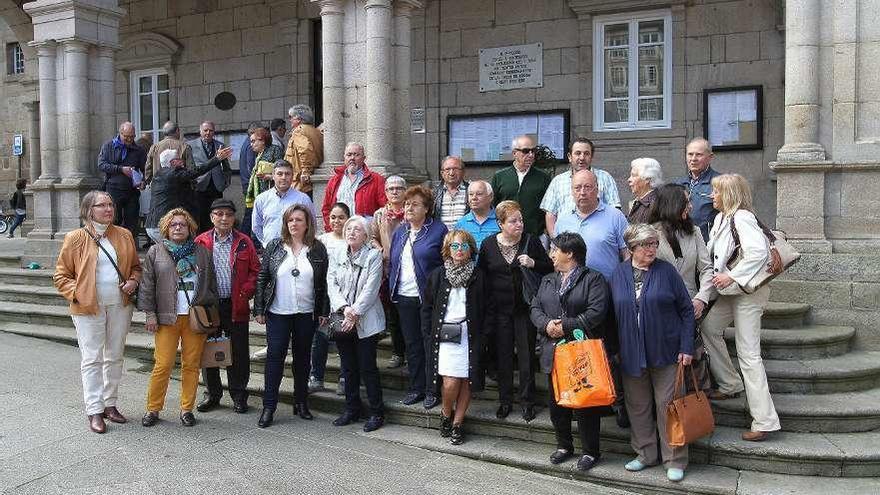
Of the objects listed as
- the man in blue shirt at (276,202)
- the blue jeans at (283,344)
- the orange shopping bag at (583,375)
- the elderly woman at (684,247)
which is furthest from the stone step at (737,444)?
the man in blue shirt at (276,202)

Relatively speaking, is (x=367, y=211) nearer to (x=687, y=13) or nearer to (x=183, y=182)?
(x=183, y=182)

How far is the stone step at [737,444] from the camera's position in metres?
5.34

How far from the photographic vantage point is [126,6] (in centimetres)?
1498

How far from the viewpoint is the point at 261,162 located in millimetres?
8867

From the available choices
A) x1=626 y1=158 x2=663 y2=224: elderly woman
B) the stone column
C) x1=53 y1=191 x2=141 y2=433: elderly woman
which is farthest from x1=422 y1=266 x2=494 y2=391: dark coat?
the stone column

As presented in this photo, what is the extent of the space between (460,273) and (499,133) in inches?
238

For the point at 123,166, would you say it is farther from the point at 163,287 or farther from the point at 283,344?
the point at 283,344

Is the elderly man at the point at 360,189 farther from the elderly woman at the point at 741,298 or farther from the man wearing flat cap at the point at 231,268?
the elderly woman at the point at 741,298

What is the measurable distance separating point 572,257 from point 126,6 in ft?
41.4

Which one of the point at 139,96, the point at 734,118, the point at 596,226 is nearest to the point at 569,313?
the point at 596,226

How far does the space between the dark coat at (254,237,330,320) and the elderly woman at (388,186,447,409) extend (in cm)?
58

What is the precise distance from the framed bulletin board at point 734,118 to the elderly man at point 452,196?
16.3 feet

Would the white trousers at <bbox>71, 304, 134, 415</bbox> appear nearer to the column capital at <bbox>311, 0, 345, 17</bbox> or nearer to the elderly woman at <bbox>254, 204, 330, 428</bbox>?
the elderly woman at <bbox>254, 204, 330, 428</bbox>

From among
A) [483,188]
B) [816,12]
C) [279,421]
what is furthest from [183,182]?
[816,12]
